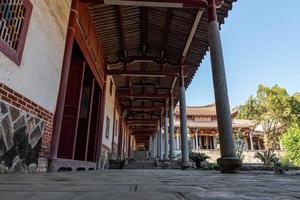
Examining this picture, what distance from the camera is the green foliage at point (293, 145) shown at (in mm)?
21266

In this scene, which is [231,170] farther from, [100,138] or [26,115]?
[100,138]

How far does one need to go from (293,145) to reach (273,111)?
15.0 feet

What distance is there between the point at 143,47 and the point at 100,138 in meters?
4.48

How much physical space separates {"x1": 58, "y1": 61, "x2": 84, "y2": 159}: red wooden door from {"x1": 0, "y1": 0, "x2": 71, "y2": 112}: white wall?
202 centimetres

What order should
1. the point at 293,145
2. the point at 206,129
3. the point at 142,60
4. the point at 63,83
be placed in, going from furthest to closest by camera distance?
the point at 206,129
the point at 293,145
the point at 142,60
the point at 63,83

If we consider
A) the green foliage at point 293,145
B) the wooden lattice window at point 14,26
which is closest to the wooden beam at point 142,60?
the wooden lattice window at point 14,26

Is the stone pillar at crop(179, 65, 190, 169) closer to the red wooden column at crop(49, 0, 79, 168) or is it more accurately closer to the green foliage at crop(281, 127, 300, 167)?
the red wooden column at crop(49, 0, 79, 168)

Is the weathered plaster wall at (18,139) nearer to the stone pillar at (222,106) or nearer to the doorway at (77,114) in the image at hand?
the doorway at (77,114)

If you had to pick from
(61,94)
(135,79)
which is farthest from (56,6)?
(135,79)

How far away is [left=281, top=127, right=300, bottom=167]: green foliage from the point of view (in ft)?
69.8

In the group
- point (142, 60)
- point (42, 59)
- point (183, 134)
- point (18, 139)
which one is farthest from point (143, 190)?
point (142, 60)

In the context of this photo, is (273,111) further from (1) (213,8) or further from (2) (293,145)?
(1) (213,8)

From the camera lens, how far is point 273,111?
25.3m

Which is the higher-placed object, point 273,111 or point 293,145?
point 273,111
